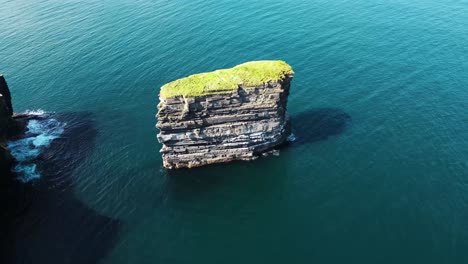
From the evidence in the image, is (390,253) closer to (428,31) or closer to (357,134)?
(357,134)

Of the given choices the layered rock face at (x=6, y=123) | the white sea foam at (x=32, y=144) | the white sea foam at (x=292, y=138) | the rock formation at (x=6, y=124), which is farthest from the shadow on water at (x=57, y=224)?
the white sea foam at (x=292, y=138)

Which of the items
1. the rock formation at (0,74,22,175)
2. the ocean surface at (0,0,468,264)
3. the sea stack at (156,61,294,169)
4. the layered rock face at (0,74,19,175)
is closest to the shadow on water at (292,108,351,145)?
the ocean surface at (0,0,468,264)

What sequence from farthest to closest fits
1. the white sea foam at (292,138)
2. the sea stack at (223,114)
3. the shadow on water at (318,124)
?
the shadow on water at (318,124) < the white sea foam at (292,138) < the sea stack at (223,114)

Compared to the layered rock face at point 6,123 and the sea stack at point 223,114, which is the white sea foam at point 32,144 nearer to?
the layered rock face at point 6,123

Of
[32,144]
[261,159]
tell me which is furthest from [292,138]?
[32,144]

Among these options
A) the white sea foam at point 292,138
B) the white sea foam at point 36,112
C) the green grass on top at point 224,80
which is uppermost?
the green grass on top at point 224,80

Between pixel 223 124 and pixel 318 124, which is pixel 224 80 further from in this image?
pixel 318 124

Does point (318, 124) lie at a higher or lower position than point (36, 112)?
lower
